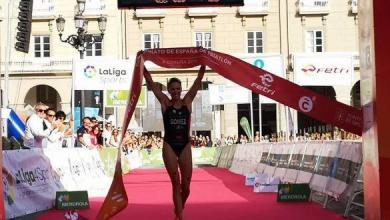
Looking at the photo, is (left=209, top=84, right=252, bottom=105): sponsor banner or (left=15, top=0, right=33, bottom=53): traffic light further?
(left=209, top=84, right=252, bottom=105): sponsor banner

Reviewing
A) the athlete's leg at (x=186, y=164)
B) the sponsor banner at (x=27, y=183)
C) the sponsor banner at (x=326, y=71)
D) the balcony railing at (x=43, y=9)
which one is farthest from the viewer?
the balcony railing at (x=43, y=9)

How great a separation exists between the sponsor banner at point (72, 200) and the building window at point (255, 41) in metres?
39.2

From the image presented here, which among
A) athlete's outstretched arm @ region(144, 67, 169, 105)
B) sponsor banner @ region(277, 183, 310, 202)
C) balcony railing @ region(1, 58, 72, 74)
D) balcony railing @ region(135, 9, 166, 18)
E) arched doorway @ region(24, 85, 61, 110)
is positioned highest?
balcony railing @ region(135, 9, 166, 18)

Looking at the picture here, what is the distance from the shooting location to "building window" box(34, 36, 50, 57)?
48.8m

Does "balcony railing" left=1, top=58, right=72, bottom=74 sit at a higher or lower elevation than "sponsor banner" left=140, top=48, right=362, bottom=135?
higher

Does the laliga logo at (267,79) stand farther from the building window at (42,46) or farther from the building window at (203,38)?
the building window at (42,46)

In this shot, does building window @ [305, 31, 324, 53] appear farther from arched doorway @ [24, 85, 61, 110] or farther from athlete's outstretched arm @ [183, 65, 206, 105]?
athlete's outstretched arm @ [183, 65, 206, 105]

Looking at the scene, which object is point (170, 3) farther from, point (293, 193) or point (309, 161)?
point (309, 161)

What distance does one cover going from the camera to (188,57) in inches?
331

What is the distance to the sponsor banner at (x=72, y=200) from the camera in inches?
413

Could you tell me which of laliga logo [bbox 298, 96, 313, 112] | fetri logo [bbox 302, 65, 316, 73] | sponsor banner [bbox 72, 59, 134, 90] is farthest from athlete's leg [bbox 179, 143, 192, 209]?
sponsor banner [bbox 72, 59, 134, 90]

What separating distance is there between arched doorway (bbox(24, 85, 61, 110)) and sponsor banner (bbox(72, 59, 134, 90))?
104 feet

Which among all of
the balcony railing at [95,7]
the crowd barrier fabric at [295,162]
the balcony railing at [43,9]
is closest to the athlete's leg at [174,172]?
the crowd barrier fabric at [295,162]

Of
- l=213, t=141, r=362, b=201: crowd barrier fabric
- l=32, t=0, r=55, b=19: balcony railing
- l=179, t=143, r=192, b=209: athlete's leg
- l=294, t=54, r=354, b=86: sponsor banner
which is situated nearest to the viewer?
l=179, t=143, r=192, b=209: athlete's leg
